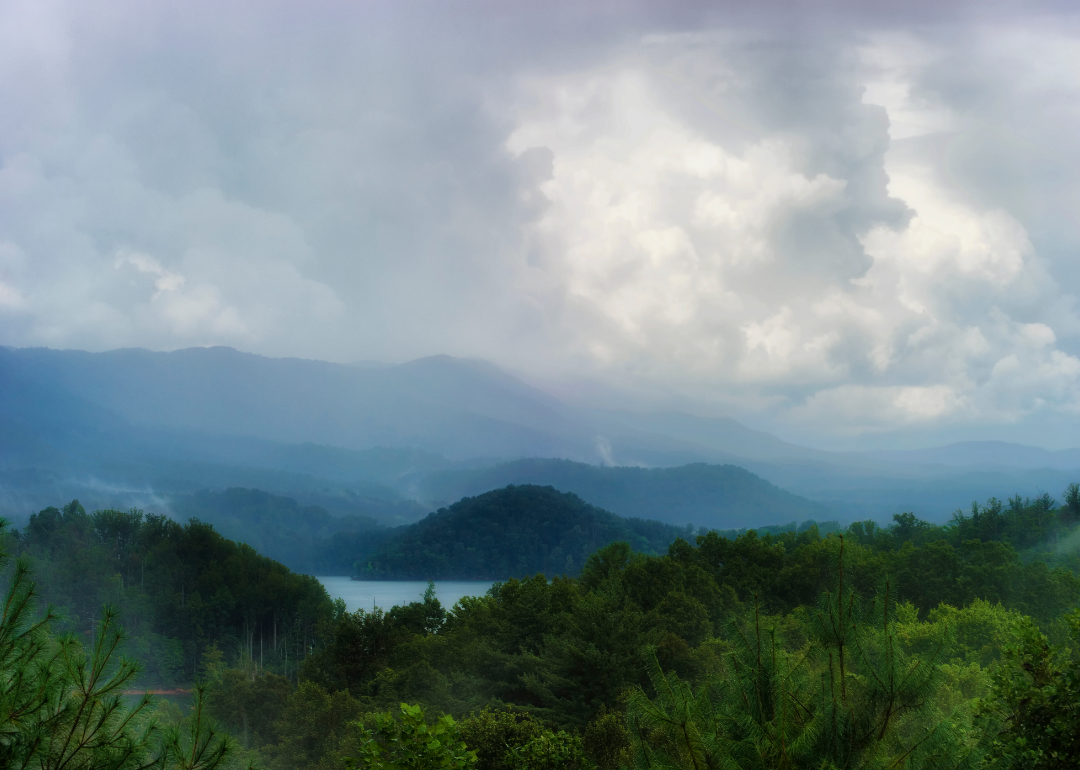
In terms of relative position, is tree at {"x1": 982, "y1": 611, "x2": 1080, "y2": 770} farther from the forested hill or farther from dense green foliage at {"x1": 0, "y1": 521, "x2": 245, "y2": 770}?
the forested hill

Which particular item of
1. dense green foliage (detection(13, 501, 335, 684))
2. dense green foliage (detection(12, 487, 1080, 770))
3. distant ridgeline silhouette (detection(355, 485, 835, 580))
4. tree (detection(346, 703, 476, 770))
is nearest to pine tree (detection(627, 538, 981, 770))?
dense green foliage (detection(12, 487, 1080, 770))

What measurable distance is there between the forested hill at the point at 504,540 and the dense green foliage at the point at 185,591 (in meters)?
76.8

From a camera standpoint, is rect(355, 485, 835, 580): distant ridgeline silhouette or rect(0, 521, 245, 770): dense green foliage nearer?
rect(0, 521, 245, 770): dense green foliage

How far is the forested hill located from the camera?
568 ft

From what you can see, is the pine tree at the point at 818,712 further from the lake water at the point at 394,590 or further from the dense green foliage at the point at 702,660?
the lake water at the point at 394,590

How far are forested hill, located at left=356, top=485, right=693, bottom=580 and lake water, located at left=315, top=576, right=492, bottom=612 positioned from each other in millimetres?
3547

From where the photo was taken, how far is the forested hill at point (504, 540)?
173250 mm

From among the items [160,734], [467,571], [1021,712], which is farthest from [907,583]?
[467,571]

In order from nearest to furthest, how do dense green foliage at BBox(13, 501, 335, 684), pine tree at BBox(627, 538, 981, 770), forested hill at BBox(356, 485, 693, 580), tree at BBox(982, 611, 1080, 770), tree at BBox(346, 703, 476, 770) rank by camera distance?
pine tree at BBox(627, 538, 981, 770) < tree at BBox(982, 611, 1080, 770) < tree at BBox(346, 703, 476, 770) < dense green foliage at BBox(13, 501, 335, 684) < forested hill at BBox(356, 485, 693, 580)

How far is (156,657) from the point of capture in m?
83.4

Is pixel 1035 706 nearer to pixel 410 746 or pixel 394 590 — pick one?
pixel 410 746

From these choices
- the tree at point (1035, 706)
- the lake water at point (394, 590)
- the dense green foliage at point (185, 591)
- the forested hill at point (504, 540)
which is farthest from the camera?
the forested hill at point (504, 540)

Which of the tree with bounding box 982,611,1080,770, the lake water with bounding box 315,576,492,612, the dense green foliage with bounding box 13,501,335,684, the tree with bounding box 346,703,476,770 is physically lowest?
the lake water with bounding box 315,576,492,612

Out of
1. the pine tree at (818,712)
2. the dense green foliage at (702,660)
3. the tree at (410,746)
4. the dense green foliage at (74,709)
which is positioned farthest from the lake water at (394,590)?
the pine tree at (818,712)
